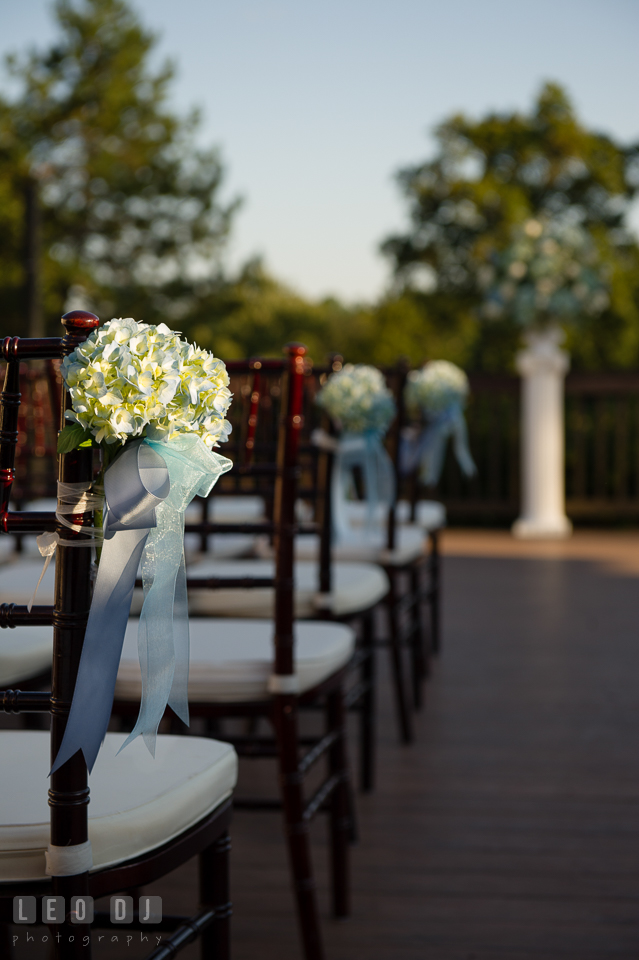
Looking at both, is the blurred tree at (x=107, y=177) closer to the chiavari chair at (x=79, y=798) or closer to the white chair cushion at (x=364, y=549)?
the white chair cushion at (x=364, y=549)

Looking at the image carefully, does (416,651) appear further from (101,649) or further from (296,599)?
(101,649)

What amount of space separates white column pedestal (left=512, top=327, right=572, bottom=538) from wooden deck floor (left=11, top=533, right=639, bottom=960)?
136 inches

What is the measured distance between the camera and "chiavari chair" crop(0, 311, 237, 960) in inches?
30.0

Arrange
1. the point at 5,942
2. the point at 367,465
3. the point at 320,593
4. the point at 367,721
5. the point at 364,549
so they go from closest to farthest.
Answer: the point at 5,942
the point at 320,593
the point at 367,721
the point at 367,465
the point at 364,549

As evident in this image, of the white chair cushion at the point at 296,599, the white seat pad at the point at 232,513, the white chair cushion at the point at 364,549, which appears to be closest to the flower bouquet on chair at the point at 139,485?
the white chair cushion at the point at 296,599

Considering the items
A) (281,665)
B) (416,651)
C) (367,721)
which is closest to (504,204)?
(416,651)

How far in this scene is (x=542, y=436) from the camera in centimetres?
692

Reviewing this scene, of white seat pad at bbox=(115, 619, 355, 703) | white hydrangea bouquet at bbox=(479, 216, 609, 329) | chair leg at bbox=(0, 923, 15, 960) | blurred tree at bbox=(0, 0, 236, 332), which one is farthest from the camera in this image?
blurred tree at bbox=(0, 0, 236, 332)

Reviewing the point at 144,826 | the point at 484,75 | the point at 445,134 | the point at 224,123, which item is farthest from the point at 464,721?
the point at 224,123

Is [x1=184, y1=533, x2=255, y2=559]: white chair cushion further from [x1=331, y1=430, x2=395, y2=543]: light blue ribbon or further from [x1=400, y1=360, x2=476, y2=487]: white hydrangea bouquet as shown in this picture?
[x1=400, y1=360, x2=476, y2=487]: white hydrangea bouquet

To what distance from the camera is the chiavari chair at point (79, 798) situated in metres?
0.76

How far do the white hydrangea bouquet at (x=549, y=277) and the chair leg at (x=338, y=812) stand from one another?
5688 millimetres

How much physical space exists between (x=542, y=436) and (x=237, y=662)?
5.89 m

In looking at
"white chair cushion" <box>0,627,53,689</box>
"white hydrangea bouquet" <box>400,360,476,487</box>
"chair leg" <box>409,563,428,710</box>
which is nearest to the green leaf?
"white chair cushion" <box>0,627,53,689</box>
